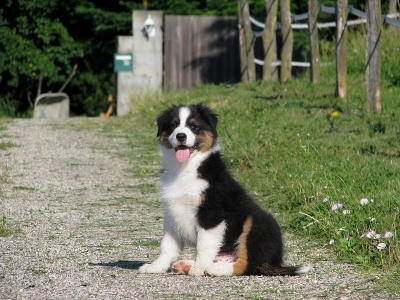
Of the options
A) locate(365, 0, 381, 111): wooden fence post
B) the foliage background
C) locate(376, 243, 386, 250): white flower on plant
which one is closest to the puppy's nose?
locate(376, 243, 386, 250): white flower on plant

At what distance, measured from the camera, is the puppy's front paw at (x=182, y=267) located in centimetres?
664

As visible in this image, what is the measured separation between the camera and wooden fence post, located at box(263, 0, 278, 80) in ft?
65.6

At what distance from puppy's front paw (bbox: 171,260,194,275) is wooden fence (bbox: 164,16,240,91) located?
1878cm

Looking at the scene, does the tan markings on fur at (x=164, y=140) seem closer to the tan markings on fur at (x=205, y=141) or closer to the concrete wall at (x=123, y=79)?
the tan markings on fur at (x=205, y=141)

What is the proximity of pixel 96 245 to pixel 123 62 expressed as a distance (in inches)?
654

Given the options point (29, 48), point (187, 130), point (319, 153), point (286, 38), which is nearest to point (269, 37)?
point (286, 38)

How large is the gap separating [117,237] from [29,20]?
19.8 meters

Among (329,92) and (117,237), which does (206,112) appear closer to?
(117,237)

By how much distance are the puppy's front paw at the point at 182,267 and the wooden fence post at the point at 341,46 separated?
8.90 metres

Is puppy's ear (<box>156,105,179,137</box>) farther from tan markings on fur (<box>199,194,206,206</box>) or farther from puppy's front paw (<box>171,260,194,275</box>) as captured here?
puppy's front paw (<box>171,260,194,275</box>)

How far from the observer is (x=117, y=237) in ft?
27.2

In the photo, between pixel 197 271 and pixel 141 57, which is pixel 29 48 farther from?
pixel 197 271

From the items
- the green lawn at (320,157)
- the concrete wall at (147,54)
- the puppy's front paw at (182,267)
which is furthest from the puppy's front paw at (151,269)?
the concrete wall at (147,54)

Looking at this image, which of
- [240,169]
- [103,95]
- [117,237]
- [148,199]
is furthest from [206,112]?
[103,95]
